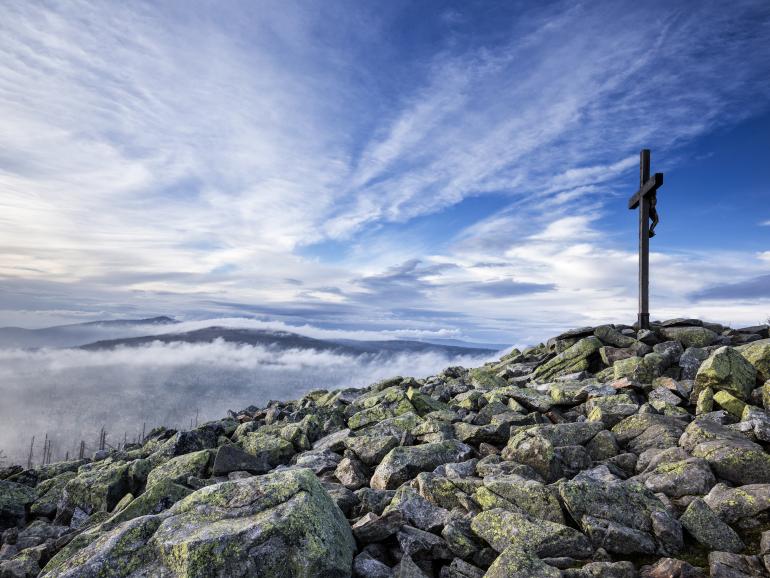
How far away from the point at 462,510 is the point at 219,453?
818cm

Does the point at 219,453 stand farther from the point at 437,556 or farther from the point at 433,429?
the point at 437,556

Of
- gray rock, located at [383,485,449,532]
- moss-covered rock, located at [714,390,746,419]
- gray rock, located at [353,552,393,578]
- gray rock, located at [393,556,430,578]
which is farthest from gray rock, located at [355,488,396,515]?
moss-covered rock, located at [714,390,746,419]

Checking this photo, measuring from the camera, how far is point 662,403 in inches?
569

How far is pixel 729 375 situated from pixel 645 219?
12281 mm

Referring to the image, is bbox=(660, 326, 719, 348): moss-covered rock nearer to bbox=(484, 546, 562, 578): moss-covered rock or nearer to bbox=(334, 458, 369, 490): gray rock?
bbox=(334, 458, 369, 490): gray rock

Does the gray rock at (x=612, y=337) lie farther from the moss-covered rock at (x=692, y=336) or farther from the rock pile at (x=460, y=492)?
the rock pile at (x=460, y=492)

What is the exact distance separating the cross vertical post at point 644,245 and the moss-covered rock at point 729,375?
344 inches

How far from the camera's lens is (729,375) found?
47.3 feet

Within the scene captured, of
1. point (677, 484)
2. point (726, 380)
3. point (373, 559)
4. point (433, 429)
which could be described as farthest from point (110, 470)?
point (726, 380)

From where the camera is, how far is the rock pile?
23.3 feet

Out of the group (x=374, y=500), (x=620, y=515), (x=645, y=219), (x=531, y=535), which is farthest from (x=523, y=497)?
(x=645, y=219)

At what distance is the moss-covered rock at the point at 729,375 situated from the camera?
46.6 feet

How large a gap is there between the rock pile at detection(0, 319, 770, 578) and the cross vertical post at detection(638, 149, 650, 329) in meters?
4.49

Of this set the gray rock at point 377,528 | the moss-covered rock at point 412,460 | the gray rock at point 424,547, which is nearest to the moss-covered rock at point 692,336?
the moss-covered rock at point 412,460
